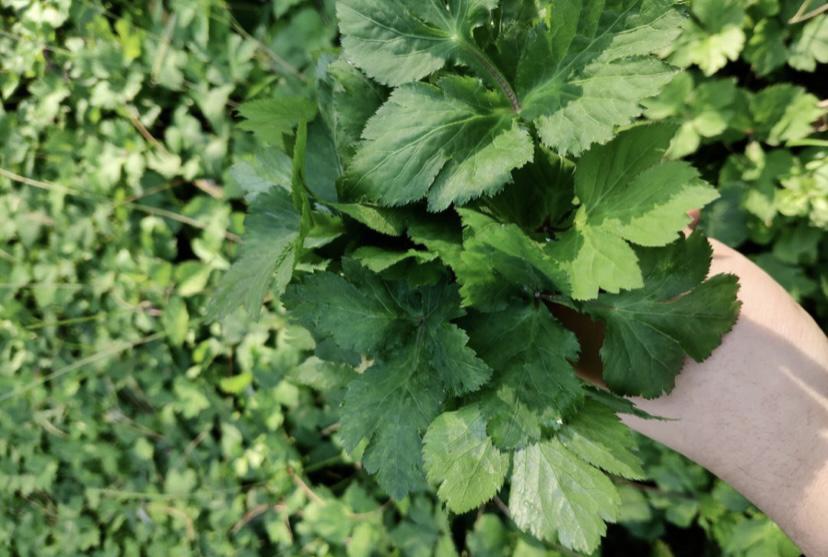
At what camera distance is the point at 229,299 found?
0.64m

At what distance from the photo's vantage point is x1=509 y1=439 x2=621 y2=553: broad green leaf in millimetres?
571

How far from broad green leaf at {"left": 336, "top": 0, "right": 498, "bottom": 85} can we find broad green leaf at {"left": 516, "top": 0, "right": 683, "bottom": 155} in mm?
67

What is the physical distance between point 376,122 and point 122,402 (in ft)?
5.16

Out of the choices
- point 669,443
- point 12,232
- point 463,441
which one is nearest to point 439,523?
point 669,443

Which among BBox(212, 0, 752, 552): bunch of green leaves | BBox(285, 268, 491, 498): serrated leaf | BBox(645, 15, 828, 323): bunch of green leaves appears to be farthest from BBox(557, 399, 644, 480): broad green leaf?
BBox(645, 15, 828, 323): bunch of green leaves

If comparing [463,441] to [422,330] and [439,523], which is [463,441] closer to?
[422,330]

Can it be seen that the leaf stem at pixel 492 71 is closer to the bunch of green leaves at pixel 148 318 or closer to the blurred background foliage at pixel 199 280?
the blurred background foliage at pixel 199 280

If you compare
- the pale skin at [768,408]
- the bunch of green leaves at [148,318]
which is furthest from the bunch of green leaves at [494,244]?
the bunch of green leaves at [148,318]

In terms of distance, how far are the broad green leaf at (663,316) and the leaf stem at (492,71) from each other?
0.21m

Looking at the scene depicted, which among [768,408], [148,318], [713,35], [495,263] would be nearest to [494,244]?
[495,263]

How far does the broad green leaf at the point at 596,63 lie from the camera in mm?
512

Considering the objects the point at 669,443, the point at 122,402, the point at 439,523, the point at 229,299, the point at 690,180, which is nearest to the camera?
the point at 690,180

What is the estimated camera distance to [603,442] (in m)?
0.59

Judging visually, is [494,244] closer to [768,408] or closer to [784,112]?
[768,408]
